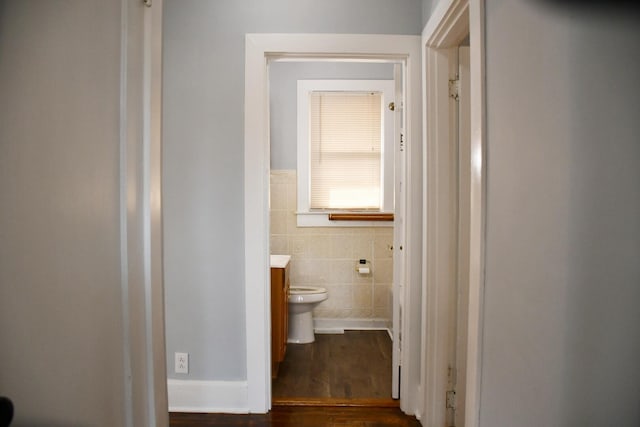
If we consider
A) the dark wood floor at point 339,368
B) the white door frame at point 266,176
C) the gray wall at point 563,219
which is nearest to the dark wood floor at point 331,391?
the dark wood floor at point 339,368

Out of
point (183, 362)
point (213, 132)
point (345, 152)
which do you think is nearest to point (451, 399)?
point (183, 362)

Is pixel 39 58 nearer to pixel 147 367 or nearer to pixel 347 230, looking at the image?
pixel 147 367

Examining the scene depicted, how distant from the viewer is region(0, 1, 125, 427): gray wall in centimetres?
53

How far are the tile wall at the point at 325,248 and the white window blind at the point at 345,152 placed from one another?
9.3 inches

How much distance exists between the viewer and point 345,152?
12.4 feet

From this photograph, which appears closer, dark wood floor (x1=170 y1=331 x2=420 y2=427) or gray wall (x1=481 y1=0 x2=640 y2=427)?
gray wall (x1=481 y1=0 x2=640 y2=427)

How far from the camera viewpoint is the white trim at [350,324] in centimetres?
378

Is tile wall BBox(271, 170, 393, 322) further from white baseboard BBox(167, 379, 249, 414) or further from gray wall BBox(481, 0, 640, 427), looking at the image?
gray wall BBox(481, 0, 640, 427)

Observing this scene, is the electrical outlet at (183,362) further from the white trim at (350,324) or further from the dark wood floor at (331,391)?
the white trim at (350,324)

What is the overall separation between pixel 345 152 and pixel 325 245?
926 millimetres

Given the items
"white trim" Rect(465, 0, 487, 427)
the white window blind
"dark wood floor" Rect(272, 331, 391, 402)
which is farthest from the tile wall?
"white trim" Rect(465, 0, 487, 427)

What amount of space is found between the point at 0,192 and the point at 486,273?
1.20 metres

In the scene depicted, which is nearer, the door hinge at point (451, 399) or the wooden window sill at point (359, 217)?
the door hinge at point (451, 399)

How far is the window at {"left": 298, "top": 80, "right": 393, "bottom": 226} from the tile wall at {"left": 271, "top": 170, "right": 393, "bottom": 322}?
0.12 m
